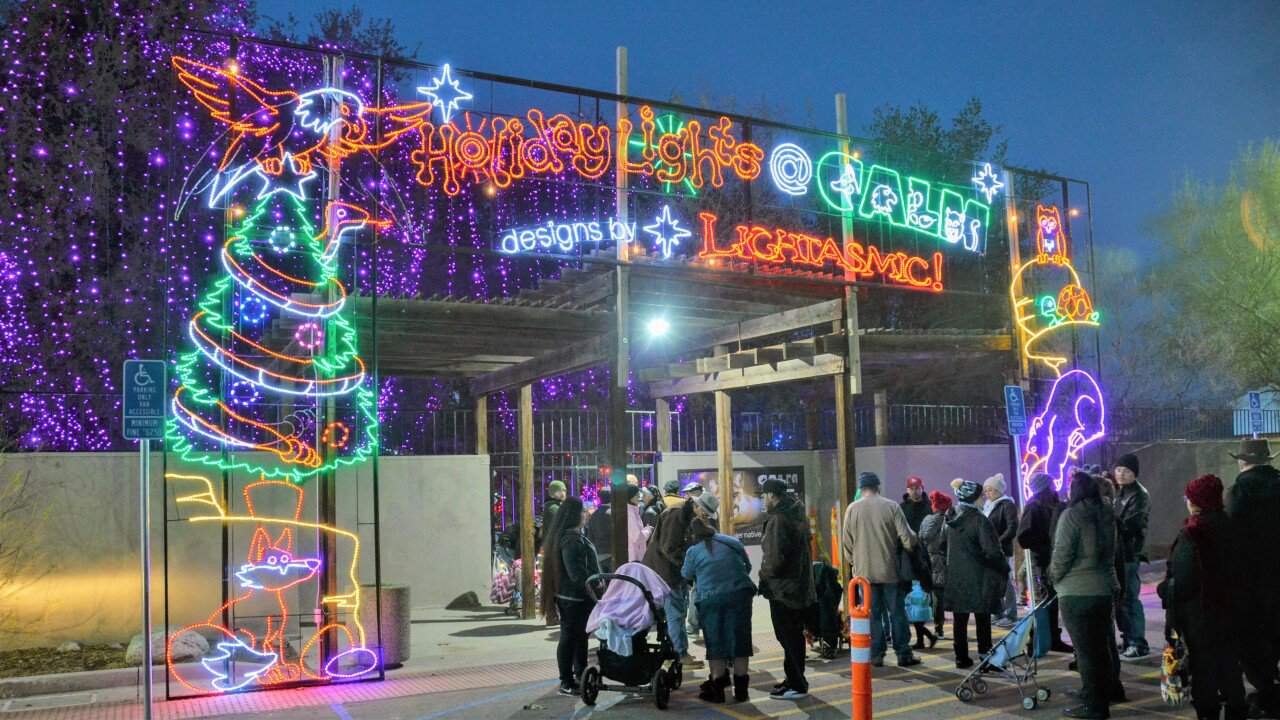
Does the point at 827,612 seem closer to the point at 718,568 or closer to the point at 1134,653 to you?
the point at 718,568

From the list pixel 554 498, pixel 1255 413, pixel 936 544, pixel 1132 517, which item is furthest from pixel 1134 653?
pixel 1255 413

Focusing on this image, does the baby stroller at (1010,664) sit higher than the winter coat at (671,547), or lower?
lower

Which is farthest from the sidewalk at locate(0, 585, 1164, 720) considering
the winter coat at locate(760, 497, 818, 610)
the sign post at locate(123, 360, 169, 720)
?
the sign post at locate(123, 360, 169, 720)

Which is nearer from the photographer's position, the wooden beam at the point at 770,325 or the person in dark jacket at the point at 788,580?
the person in dark jacket at the point at 788,580

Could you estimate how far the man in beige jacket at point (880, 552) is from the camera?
31.2 ft

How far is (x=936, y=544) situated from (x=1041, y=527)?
3.86 feet

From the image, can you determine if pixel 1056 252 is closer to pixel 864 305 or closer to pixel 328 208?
pixel 864 305

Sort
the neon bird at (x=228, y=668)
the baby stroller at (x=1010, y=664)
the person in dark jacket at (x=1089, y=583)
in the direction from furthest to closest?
the neon bird at (x=228, y=668) → the baby stroller at (x=1010, y=664) → the person in dark jacket at (x=1089, y=583)

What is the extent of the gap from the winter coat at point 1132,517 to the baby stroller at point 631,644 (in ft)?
15.1

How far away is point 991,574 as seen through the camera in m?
9.18

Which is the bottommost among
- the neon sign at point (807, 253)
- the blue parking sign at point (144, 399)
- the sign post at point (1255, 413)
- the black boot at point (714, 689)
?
the black boot at point (714, 689)

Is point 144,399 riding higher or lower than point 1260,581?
higher

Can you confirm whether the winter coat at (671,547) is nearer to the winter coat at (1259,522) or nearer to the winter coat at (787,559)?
the winter coat at (787,559)

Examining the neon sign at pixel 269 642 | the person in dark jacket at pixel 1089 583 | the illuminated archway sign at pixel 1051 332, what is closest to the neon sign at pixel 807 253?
the illuminated archway sign at pixel 1051 332
